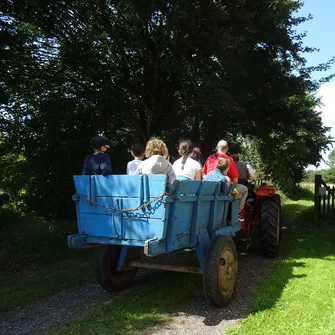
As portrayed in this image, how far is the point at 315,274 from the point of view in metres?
6.05

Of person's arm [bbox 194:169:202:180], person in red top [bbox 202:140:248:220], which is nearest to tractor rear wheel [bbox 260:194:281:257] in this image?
person in red top [bbox 202:140:248:220]

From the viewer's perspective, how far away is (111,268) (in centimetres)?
546

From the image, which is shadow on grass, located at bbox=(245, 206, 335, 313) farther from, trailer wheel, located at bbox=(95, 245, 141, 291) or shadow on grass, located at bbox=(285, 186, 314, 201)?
shadow on grass, located at bbox=(285, 186, 314, 201)

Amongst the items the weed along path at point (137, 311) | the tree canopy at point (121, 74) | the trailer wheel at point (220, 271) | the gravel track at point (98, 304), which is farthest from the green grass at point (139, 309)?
the tree canopy at point (121, 74)

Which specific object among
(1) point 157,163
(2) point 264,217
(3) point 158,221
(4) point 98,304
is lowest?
(4) point 98,304

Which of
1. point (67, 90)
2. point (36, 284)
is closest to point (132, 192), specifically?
point (36, 284)

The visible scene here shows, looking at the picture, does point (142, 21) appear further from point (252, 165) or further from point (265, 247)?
point (252, 165)

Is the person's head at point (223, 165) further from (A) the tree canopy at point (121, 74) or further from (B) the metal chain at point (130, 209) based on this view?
(A) the tree canopy at point (121, 74)

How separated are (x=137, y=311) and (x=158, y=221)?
124cm

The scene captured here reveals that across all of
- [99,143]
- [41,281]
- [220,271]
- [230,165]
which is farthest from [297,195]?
[99,143]

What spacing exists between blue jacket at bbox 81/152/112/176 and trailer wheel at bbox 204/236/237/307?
5.26 feet

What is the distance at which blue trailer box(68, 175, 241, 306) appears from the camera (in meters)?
4.27

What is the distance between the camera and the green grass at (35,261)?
5.69 m

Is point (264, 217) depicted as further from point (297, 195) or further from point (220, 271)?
point (297, 195)
